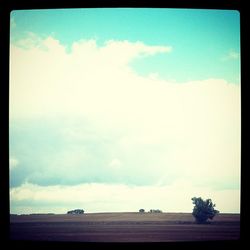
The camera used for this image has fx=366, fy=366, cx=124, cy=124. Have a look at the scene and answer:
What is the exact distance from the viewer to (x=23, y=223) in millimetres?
1525

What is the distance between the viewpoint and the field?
1.53 m

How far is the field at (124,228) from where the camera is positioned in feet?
5.00

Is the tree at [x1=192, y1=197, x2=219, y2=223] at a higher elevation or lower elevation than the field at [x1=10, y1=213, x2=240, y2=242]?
higher

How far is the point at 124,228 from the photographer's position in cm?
161

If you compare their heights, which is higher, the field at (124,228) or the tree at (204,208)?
the tree at (204,208)
